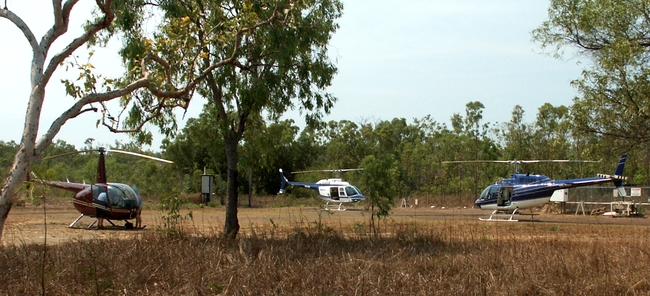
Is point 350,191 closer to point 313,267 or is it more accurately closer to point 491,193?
point 491,193

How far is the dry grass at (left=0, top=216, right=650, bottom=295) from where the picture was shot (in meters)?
9.32

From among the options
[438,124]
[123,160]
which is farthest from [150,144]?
[123,160]

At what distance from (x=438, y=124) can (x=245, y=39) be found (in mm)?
63208

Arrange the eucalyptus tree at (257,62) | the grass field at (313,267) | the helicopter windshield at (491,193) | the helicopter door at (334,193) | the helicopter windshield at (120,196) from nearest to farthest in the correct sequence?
the grass field at (313,267), the eucalyptus tree at (257,62), the helicopter windshield at (120,196), the helicopter windshield at (491,193), the helicopter door at (334,193)

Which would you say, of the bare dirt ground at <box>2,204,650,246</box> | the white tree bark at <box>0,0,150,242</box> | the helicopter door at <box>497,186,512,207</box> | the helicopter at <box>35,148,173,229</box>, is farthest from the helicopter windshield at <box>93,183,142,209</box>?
the helicopter door at <box>497,186,512,207</box>

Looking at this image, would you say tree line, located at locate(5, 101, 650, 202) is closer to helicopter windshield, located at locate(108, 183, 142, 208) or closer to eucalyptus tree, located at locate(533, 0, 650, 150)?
helicopter windshield, located at locate(108, 183, 142, 208)

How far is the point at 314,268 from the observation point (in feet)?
34.0

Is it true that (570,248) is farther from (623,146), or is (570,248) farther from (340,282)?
(340,282)

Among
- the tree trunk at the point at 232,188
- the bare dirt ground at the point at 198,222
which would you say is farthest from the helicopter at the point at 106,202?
the tree trunk at the point at 232,188

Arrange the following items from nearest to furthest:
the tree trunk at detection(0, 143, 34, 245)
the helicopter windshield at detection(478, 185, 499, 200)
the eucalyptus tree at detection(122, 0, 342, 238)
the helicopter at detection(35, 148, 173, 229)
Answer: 1. the tree trunk at detection(0, 143, 34, 245)
2. the eucalyptus tree at detection(122, 0, 342, 238)
3. the helicopter at detection(35, 148, 173, 229)
4. the helicopter windshield at detection(478, 185, 499, 200)

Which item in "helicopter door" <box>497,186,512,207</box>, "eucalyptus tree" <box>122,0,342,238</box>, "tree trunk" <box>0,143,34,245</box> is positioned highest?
"eucalyptus tree" <box>122,0,342,238</box>

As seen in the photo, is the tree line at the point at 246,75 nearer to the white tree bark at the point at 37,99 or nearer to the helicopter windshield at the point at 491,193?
the white tree bark at the point at 37,99

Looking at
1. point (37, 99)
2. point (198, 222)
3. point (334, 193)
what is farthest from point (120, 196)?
point (334, 193)

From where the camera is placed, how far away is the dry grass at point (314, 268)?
9.32 m
